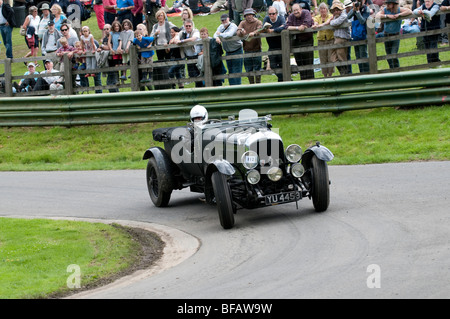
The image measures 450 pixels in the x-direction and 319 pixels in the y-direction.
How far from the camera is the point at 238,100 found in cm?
1641

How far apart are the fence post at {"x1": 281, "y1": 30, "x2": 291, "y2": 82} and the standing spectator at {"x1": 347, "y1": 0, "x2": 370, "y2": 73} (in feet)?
4.87

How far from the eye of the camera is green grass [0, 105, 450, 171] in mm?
13742

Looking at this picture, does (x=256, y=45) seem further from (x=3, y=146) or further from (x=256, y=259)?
(x=256, y=259)

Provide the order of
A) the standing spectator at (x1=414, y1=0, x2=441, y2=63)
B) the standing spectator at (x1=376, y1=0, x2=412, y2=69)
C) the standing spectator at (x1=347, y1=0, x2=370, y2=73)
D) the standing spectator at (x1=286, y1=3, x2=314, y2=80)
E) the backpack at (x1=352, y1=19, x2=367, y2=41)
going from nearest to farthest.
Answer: the standing spectator at (x1=414, y1=0, x2=441, y2=63) → the standing spectator at (x1=376, y1=0, x2=412, y2=69) → the standing spectator at (x1=347, y1=0, x2=370, y2=73) → the backpack at (x1=352, y1=19, x2=367, y2=41) → the standing spectator at (x1=286, y1=3, x2=314, y2=80)

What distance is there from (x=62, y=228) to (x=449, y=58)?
1171cm

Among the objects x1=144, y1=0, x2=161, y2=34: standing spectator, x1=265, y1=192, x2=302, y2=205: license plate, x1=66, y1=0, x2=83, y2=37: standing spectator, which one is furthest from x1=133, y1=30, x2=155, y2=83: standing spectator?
x1=265, y1=192, x2=302, y2=205: license plate

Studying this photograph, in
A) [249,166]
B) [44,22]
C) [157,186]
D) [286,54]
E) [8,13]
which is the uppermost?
[8,13]

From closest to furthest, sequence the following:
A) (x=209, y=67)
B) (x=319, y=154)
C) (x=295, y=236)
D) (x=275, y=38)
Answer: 1. (x=295, y=236)
2. (x=319, y=154)
3. (x=275, y=38)
4. (x=209, y=67)

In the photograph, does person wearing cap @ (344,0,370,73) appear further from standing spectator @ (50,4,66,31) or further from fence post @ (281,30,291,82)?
standing spectator @ (50,4,66,31)

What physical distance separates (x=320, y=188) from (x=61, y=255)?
11.5ft

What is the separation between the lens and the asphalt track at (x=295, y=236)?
6.43 meters

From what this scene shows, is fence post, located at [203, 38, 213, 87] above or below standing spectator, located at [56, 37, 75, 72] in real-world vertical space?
below

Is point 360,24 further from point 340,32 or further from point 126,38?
point 126,38

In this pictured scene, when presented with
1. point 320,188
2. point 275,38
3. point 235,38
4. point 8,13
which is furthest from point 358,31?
point 8,13
